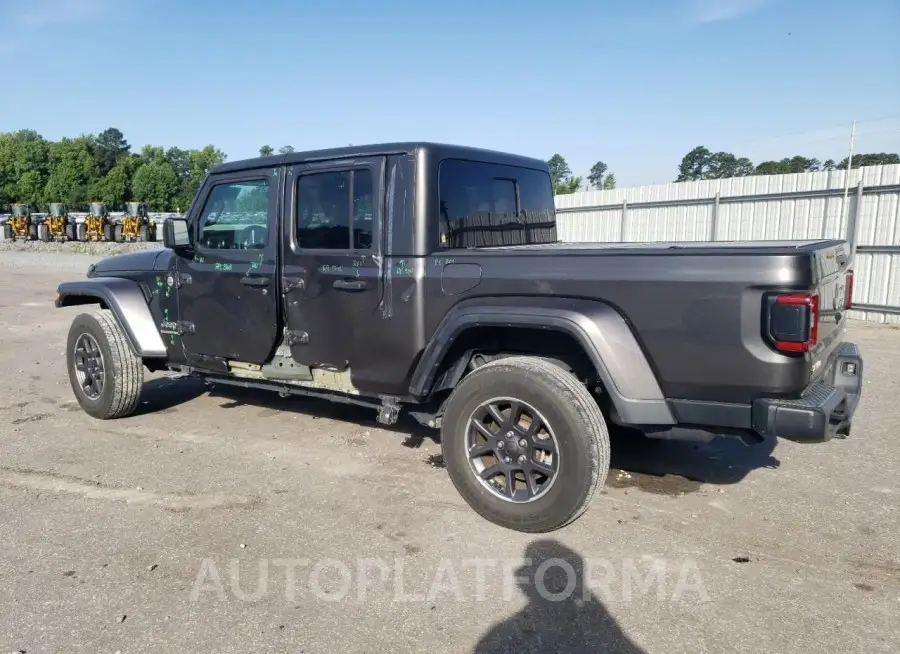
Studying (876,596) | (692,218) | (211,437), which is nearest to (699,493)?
(876,596)

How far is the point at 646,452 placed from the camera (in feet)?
15.6

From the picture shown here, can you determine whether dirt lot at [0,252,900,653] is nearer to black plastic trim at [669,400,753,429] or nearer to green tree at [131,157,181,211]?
black plastic trim at [669,400,753,429]

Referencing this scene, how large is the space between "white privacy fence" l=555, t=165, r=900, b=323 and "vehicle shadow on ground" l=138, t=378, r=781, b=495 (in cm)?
665

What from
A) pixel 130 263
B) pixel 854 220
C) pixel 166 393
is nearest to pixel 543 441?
pixel 130 263

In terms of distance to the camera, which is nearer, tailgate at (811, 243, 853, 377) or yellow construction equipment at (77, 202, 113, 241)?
tailgate at (811, 243, 853, 377)

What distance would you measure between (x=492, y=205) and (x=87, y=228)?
35.7 metres

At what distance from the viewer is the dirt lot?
2.72m

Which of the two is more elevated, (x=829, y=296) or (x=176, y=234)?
(x=176, y=234)

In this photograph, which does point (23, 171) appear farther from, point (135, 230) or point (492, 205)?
point (492, 205)

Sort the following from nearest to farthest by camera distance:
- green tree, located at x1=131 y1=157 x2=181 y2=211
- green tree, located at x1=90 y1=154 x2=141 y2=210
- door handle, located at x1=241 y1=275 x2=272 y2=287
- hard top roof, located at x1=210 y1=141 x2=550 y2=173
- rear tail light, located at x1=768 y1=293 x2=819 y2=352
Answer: rear tail light, located at x1=768 y1=293 x2=819 y2=352 < hard top roof, located at x1=210 y1=141 x2=550 y2=173 < door handle, located at x1=241 y1=275 x2=272 y2=287 < green tree, located at x1=90 y1=154 x2=141 y2=210 < green tree, located at x1=131 y1=157 x2=181 y2=211

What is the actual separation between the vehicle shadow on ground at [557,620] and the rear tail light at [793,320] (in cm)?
133

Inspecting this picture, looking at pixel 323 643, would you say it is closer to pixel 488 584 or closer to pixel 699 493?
pixel 488 584

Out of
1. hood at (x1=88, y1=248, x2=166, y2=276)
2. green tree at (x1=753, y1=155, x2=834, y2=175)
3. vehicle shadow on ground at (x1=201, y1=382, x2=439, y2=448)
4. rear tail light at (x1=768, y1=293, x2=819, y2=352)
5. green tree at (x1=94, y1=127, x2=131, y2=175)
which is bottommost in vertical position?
vehicle shadow on ground at (x1=201, y1=382, x2=439, y2=448)

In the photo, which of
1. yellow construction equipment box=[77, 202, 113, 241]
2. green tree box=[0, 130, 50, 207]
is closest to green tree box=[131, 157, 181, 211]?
green tree box=[0, 130, 50, 207]
